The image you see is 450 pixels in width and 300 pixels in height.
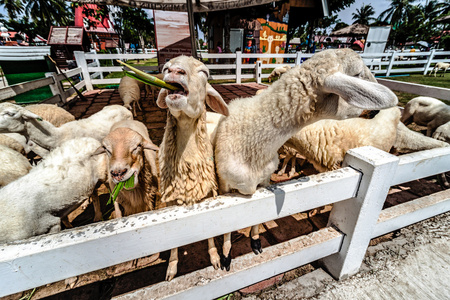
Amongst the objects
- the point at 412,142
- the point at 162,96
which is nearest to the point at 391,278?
the point at 412,142

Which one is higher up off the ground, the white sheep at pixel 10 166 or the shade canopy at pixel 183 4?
the shade canopy at pixel 183 4

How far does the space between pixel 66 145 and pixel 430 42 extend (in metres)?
46.7

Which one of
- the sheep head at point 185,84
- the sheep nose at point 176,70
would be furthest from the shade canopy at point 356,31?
the sheep nose at point 176,70

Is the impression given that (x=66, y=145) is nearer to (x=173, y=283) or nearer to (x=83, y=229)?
(x=83, y=229)

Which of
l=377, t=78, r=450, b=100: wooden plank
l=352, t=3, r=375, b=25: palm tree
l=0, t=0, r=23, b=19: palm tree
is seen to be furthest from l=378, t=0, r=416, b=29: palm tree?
l=0, t=0, r=23, b=19: palm tree

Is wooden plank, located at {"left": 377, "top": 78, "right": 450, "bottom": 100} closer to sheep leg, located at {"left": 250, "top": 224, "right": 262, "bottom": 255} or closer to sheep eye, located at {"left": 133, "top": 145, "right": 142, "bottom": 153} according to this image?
sheep leg, located at {"left": 250, "top": 224, "right": 262, "bottom": 255}

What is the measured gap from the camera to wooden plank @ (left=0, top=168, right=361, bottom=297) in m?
0.87

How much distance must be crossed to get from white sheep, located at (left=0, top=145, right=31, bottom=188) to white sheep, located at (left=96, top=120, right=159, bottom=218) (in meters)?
1.06

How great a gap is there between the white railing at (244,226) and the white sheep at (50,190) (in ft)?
3.31

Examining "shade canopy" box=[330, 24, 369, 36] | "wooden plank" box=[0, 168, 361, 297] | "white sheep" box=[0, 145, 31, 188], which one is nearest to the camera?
"wooden plank" box=[0, 168, 361, 297]

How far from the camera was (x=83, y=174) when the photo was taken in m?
2.10

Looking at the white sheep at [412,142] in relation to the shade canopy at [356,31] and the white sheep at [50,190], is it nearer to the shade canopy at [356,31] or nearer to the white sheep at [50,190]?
the white sheep at [50,190]

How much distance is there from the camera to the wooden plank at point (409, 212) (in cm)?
176

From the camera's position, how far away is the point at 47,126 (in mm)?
2643
